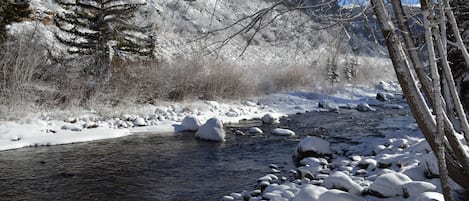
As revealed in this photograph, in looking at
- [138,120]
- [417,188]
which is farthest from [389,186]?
[138,120]

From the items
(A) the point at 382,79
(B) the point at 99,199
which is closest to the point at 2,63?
(B) the point at 99,199

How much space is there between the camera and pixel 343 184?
5.03 metres

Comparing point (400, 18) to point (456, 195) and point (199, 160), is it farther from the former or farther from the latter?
point (199, 160)

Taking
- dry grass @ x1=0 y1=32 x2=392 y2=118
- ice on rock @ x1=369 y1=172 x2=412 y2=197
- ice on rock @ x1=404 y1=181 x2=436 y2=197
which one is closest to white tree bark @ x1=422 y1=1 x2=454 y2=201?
ice on rock @ x1=404 y1=181 x2=436 y2=197

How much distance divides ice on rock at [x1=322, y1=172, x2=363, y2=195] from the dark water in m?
1.51

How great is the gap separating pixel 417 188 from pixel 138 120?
10.3 meters

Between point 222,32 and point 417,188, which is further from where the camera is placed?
point 222,32

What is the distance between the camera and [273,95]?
824 inches

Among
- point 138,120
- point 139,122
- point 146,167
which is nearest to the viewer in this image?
point 146,167

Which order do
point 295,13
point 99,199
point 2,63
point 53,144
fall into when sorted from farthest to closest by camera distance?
point 2,63 < point 53,144 < point 99,199 < point 295,13

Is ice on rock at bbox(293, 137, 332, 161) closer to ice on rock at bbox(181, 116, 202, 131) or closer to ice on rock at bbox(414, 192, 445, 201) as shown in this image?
ice on rock at bbox(414, 192, 445, 201)

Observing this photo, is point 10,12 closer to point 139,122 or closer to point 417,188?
point 139,122

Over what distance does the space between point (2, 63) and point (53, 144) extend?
16.9ft

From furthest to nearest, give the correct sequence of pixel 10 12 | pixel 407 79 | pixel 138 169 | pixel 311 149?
pixel 10 12, pixel 311 149, pixel 138 169, pixel 407 79
